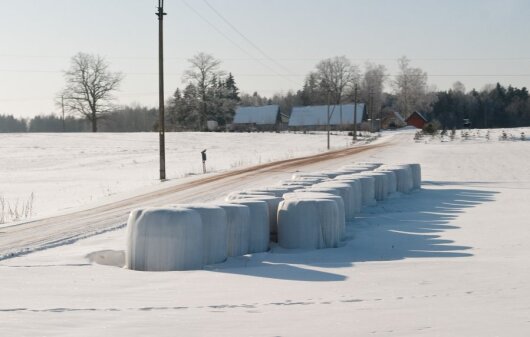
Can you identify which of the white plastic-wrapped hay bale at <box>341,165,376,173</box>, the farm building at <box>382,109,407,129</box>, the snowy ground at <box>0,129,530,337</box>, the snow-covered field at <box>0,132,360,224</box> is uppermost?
the farm building at <box>382,109,407,129</box>

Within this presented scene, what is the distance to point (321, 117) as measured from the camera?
412ft

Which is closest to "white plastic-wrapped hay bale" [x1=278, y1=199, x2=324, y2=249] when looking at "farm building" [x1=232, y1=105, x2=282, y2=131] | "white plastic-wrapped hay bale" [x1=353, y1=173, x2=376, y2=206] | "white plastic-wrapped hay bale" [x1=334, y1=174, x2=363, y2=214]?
"white plastic-wrapped hay bale" [x1=334, y1=174, x2=363, y2=214]

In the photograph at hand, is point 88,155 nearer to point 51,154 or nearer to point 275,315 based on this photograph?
point 51,154

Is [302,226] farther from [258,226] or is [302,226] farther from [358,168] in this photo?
[358,168]

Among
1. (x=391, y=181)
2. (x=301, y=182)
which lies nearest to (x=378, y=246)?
(x=301, y=182)

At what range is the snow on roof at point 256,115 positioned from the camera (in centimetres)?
12769

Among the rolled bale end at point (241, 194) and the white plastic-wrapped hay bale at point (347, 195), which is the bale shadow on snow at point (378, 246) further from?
the rolled bale end at point (241, 194)

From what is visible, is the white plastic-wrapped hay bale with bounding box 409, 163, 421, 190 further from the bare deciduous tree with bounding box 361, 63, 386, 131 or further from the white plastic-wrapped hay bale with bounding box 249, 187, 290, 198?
the bare deciduous tree with bounding box 361, 63, 386, 131

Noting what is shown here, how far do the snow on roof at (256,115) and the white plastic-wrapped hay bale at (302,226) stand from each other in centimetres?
11455

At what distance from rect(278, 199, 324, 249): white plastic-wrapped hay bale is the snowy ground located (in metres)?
0.31

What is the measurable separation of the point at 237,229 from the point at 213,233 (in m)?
0.94

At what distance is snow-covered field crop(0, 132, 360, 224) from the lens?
2700cm

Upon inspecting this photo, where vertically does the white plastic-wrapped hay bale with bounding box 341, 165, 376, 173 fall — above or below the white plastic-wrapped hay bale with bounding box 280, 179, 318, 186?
below

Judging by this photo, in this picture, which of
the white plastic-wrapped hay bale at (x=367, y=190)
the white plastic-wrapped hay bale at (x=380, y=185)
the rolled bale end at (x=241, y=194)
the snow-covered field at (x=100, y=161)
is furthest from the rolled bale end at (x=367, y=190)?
the snow-covered field at (x=100, y=161)
